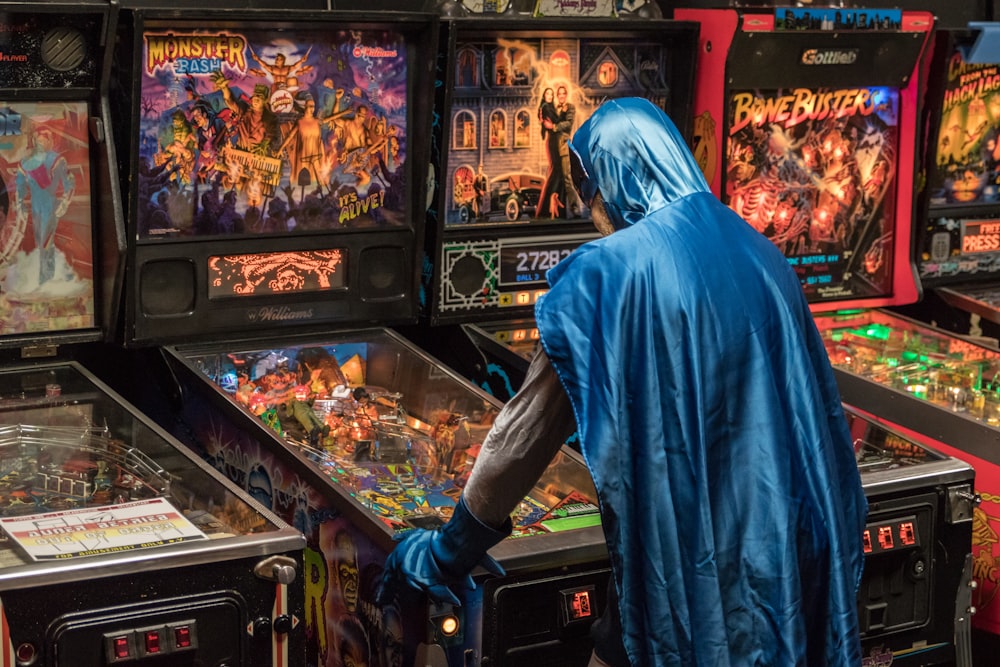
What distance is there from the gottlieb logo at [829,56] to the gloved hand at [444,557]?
1.98m

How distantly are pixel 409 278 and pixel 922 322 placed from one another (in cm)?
176

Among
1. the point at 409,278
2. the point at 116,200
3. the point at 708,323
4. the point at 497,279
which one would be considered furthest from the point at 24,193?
the point at 708,323

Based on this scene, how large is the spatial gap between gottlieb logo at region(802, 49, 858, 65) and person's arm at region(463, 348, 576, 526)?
2.03 meters

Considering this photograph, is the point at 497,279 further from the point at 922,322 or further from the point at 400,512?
the point at 922,322

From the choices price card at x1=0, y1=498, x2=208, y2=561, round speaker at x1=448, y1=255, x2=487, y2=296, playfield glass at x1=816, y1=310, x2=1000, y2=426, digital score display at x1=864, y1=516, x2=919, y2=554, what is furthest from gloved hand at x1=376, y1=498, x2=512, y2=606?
playfield glass at x1=816, y1=310, x2=1000, y2=426

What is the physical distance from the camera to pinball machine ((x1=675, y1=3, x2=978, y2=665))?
3789 millimetres

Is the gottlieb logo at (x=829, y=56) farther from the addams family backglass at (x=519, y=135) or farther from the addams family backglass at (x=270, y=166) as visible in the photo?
the addams family backglass at (x=270, y=166)

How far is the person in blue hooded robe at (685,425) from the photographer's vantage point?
2113 mm

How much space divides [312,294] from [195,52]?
65cm

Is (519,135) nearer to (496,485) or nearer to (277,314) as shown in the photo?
(277,314)

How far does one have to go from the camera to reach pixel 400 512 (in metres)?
2.84

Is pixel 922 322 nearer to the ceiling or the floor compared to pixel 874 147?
nearer to the floor

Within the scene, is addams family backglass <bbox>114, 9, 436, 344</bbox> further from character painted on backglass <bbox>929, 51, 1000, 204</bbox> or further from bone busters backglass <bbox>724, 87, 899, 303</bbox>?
character painted on backglass <bbox>929, 51, 1000, 204</bbox>

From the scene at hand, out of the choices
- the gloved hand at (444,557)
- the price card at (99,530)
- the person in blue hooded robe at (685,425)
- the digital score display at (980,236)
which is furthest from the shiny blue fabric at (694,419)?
the digital score display at (980,236)
